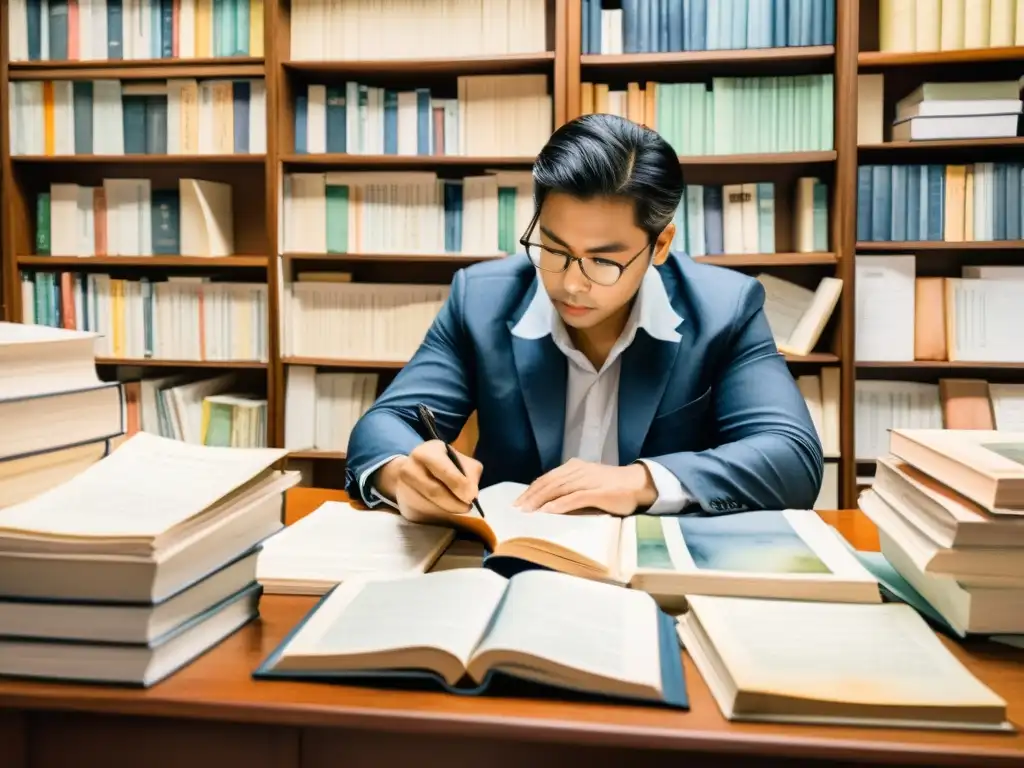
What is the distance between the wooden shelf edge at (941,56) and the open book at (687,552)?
6.54 ft

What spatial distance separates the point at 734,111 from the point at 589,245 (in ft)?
5.18

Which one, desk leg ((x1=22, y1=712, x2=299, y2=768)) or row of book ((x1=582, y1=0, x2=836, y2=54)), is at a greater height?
row of book ((x1=582, y1=0, x2=836, y2=54))

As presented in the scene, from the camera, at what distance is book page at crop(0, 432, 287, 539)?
2.27 feet

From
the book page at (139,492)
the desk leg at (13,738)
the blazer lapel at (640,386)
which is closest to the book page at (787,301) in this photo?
the blazer lapel at (640,386)

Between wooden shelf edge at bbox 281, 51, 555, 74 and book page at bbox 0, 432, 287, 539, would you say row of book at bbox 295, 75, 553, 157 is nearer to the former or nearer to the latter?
wooden shelf edge at bbox 281, 51, 555, 74

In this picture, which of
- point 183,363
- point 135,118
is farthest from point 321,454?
point 135,118

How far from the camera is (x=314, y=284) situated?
2887 mm

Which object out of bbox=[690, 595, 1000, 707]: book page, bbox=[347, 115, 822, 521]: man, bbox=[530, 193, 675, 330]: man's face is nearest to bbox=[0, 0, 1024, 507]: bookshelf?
bbox=[347, 115, 822, 521]: man

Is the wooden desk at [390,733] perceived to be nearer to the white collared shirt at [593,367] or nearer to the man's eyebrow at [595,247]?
the man's eyebrow at [595,247]

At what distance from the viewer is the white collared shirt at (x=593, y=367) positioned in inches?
61.4

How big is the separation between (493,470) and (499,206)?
1.37 meters

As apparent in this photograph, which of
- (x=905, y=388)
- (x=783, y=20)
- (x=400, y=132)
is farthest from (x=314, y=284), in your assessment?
(x=905, y=388)

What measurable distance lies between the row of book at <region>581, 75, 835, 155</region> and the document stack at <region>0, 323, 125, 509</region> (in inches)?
80.8

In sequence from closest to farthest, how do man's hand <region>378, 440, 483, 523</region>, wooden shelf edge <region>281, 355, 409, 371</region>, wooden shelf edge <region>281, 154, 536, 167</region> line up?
man's hand <region>378, 440, 483, 523</region> < wooden shelf edge <region>281, 154, 536, 167</region> < wooden shelf edge <region>281, 355, 409, 371</region>
